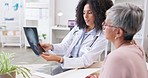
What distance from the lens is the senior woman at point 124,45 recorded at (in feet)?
3.57

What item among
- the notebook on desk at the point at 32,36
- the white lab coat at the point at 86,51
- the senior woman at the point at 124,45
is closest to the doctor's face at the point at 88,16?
the white lab coat at the point at 86,51

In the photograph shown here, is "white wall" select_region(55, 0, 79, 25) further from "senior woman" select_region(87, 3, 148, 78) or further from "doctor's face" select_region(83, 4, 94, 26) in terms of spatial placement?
"senior woman" select_region(87, 3, 148, 78)

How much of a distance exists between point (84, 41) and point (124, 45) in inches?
34.5

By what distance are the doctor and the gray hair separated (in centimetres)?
74

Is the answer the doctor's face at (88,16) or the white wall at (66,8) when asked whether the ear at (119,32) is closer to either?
the doctor's face at (88,16)

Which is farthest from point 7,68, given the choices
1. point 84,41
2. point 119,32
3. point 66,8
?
point 66,8

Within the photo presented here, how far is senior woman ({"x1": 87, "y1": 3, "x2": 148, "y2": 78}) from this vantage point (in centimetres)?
109

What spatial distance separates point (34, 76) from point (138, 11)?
Result: 0.91m

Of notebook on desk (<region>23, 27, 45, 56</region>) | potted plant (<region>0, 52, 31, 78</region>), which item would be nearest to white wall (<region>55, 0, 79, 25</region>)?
notebook on desk (<region>23, 27, 45, 56</region>)

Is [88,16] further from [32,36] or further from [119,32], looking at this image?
[119,32]

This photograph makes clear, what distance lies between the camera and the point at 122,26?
1.15 meters

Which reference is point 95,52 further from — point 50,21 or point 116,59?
point 50,21

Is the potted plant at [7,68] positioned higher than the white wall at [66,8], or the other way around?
the white wall at [66,8]


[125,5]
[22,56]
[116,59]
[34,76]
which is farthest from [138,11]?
[22,56]
